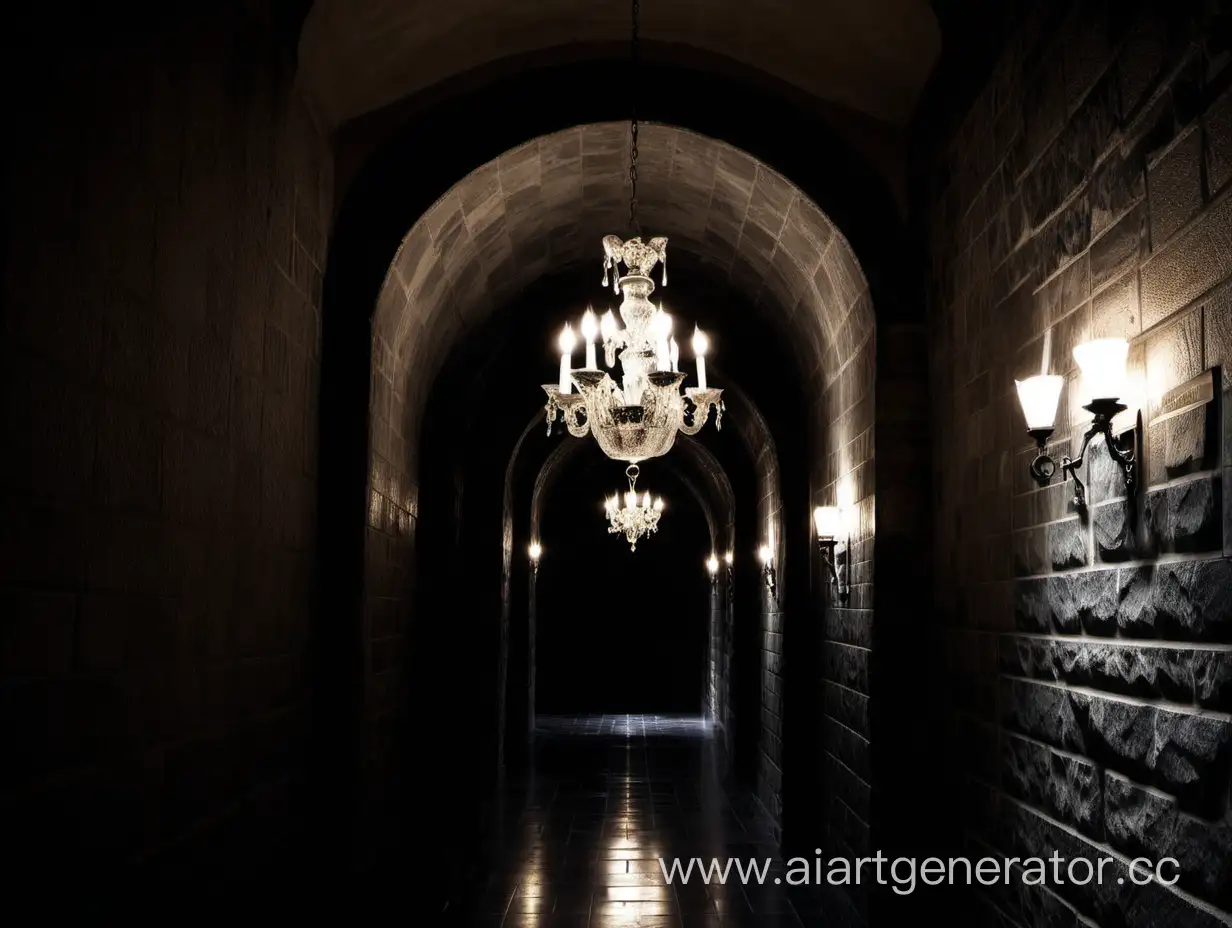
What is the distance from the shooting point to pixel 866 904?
190 inches

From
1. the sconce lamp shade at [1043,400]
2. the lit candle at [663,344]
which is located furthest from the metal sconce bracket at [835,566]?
the sconce lamp shade at [1043,400]

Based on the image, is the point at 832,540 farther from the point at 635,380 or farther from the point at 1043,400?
the point at 1043,400

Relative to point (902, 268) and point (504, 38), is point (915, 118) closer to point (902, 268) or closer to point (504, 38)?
point (902, 268)

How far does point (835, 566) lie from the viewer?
6.04m

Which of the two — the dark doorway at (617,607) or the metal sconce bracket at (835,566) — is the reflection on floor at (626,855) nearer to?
the metal sconce bracket at (835,566)

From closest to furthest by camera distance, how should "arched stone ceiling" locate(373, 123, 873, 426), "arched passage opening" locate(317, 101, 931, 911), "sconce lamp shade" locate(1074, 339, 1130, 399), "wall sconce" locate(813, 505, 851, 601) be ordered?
1. "sconce lamp shade" locate(1074, 339, 1130, 399)
2. "arched passage opening" locate(317, 101, 931, 911)
3. "arched stone ceiling" locate(373, 123, 873, 426)
4. "wall sconce" locate(813, 505, 851, 601)

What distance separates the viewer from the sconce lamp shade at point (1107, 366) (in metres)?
2.56

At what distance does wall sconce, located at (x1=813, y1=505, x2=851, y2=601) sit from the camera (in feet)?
19.0

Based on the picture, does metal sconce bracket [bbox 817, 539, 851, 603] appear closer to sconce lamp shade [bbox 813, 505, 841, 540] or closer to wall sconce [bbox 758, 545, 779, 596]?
sconce lamp shade [bbox 813, 505, 841, 540]

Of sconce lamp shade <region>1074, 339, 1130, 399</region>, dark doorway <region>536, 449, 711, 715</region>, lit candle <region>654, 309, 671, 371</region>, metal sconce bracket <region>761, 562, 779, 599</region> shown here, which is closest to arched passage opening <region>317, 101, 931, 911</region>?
metal sconce bracket <region>761, 562, 779, 599</region>

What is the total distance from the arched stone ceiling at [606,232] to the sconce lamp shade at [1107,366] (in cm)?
261

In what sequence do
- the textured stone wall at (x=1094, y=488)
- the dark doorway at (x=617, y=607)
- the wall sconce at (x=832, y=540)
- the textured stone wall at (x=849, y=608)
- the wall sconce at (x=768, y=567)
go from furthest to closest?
the dark doorway at (x=617, y=607) < the wall sconce at (x=768, y=567) < the wall sconce at (x=832, y=540) < the textured stone wall at (x=849, y=608) < the textured stone wall at (x=1094, y=488)

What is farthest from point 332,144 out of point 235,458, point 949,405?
point 949,405

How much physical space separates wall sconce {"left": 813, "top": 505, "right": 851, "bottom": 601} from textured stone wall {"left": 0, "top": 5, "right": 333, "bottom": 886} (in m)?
2.89
